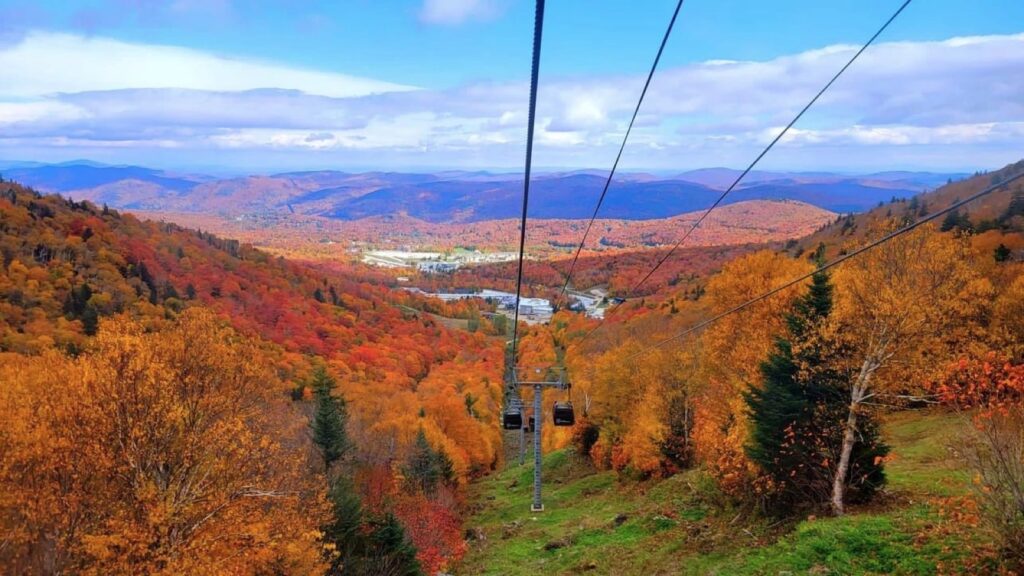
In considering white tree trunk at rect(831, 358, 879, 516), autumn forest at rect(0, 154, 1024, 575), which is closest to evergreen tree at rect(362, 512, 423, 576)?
autumn forest at rect(0, 154, 1024, 575)

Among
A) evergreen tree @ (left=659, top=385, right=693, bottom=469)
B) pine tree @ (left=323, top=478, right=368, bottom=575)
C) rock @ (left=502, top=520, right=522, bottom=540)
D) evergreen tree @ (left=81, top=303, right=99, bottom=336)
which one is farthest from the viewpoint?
evergreen tree @ (left=81, top=303, right=99, bottom=336)

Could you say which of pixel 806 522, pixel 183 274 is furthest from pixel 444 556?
pixel 183 274

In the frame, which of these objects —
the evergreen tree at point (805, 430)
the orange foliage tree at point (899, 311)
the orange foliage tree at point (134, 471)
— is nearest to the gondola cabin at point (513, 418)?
the evergreen tree at point (805, 430)

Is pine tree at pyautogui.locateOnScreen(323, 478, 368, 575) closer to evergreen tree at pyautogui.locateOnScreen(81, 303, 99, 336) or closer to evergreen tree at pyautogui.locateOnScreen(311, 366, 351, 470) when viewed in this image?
evergreen tree at pyautogui.locateOnScreen(311, 366, 351, 470)

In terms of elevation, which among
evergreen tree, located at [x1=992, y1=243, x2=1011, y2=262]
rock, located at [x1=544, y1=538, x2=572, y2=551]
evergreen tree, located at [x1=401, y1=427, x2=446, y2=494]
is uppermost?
evergreen tree, located at [x1=992, y1=243, x2=1011, y2=262]

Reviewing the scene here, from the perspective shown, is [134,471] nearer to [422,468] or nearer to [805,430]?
[805,430]

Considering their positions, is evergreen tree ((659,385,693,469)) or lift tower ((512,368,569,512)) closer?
lift tower ((512,368,569,512))

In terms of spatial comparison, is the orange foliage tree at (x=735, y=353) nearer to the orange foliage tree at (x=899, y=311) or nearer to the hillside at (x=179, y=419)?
the orange foliage tree at (x=899, y=311)

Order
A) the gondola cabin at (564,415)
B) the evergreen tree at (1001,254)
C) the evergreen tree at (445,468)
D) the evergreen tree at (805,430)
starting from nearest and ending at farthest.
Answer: the evergreen tree at (805,430), the gondola cabin at (564,415), the evergreen tree at (445,468), the evergreen tree at (1001,254)
